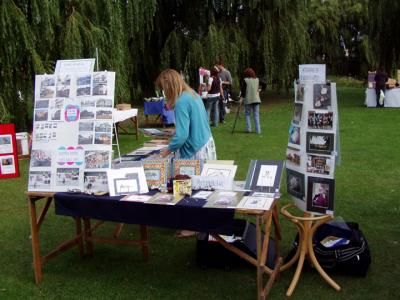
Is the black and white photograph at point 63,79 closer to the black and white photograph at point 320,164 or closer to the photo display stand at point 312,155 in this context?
the photo display stand at point 312,155

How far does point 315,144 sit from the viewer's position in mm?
3838

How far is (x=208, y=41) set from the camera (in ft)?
52.5

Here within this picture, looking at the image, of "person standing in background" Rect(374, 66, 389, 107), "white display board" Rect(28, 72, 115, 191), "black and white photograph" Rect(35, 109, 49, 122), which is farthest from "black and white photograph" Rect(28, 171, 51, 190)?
"person standing in background" Rect(374, 66, 389, 107)

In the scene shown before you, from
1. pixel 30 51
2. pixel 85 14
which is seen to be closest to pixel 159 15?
pixel 85 14

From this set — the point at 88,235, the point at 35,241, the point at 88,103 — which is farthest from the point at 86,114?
the point at 88,235

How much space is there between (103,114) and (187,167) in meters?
0.81

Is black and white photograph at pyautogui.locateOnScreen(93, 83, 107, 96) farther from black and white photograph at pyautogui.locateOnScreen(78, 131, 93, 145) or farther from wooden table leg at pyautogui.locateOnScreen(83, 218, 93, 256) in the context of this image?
wooden table leg at pyautogui.locateOnScreen(83, 218, 93, 256)

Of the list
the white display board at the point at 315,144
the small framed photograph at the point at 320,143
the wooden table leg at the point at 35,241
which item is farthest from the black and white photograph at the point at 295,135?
the wooden table leg at the point at 35,241

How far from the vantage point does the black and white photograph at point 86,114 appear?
404 centimetres

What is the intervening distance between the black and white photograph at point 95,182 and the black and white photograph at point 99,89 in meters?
0.65

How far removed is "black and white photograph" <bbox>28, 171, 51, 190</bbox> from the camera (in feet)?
13.3

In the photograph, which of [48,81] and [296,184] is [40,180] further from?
[296,184]

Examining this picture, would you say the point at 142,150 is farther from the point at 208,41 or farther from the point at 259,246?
the point at 208,41

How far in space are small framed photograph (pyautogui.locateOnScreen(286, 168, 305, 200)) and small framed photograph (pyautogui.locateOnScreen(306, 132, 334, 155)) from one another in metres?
0.24
